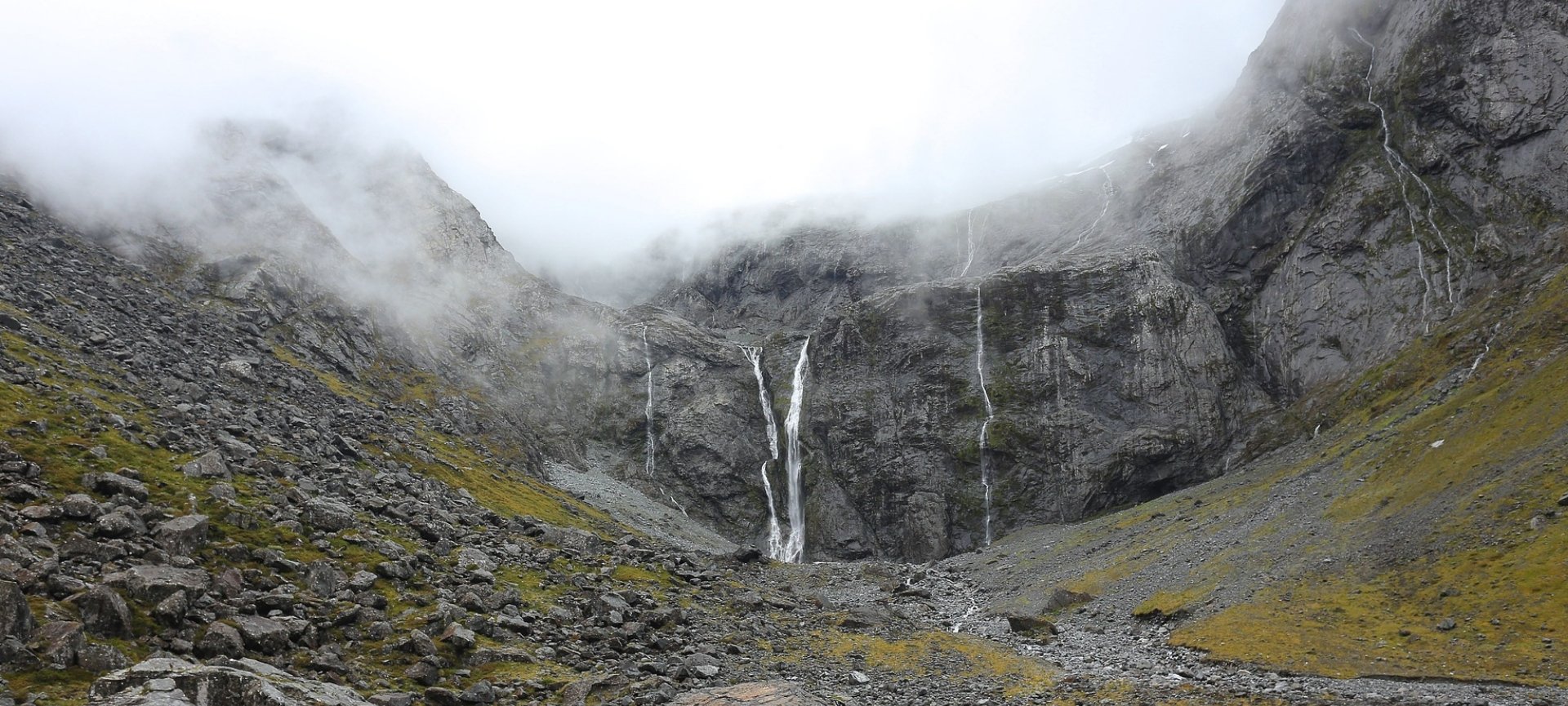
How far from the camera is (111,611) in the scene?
2294 cm

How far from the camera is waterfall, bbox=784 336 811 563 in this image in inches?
4931

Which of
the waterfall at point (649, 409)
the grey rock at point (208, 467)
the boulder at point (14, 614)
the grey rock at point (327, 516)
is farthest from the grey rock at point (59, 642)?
the waterfall at point (649, 409)

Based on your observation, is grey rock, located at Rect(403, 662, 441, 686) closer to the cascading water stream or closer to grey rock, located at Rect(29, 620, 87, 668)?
grey rock, located at Rect(29, 620, 87, 668)

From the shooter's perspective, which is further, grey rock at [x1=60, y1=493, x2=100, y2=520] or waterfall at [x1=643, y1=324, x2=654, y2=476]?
waterfall at [x1=643, y1=324, x2=654, y2=476]

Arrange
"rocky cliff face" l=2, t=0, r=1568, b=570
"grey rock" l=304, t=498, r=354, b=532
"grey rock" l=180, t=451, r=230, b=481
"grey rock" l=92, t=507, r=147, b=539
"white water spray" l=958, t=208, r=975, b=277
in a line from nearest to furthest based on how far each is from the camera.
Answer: "grey rock" l=92, t=507, r=147, b=539, "grey rock" l=180, t=451, r=230, b=481, "grey rock" l=304, t=498, r=354, b=532, "rocky cliff face" l=2, t=0, r=1568, b=570, "white water spray" l=958, t=208, r=975, b=277

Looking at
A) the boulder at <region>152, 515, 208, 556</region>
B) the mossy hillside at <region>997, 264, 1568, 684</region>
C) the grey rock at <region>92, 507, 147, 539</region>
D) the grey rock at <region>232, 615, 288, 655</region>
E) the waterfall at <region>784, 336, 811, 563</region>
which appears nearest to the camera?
the grey rock at <region>232, 615, 288, 655</region>

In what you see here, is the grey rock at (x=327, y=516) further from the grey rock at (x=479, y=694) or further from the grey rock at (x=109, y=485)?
the grey rock at (x=479, y=694)

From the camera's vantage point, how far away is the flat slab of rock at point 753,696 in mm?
28359

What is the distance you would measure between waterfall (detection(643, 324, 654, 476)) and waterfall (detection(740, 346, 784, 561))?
19.0 meters

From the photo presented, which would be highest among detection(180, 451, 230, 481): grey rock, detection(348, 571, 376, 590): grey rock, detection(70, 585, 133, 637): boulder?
detection(180, 451, 230, 481): grey rock

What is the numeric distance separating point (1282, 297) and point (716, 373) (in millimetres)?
95318

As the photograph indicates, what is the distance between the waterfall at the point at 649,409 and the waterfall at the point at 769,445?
62.4ft

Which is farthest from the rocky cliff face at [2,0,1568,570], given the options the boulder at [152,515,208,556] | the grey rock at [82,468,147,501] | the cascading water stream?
the boulder at [152,515,208,556]

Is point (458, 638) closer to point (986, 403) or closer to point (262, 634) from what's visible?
point (262, 634)
